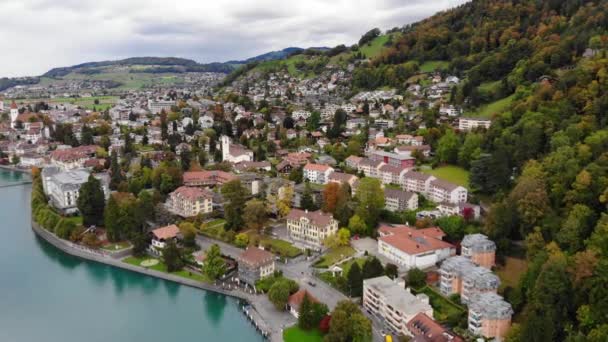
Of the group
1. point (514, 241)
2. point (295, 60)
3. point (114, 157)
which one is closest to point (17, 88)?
point (295, 60)

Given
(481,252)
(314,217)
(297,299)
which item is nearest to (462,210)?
(481,252)

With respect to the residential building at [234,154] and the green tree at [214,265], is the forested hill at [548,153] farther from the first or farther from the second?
the residential building at [234,154]

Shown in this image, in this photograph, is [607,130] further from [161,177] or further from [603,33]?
[161,177]

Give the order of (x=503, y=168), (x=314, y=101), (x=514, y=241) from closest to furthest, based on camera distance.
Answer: (x=514, y=241) → (x=503, y=168) → (x=314, y=101)

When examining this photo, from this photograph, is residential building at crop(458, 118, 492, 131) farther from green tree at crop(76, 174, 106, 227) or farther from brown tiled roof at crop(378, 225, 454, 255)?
green tree at crop(76, 174, 106, 227)

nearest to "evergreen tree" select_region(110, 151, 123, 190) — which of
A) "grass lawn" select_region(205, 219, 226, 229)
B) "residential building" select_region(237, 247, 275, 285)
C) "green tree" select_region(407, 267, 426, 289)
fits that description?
"grass lawn" select_region(205, 219, 226, 229)

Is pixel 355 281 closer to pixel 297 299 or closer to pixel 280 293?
pixel 297 299
